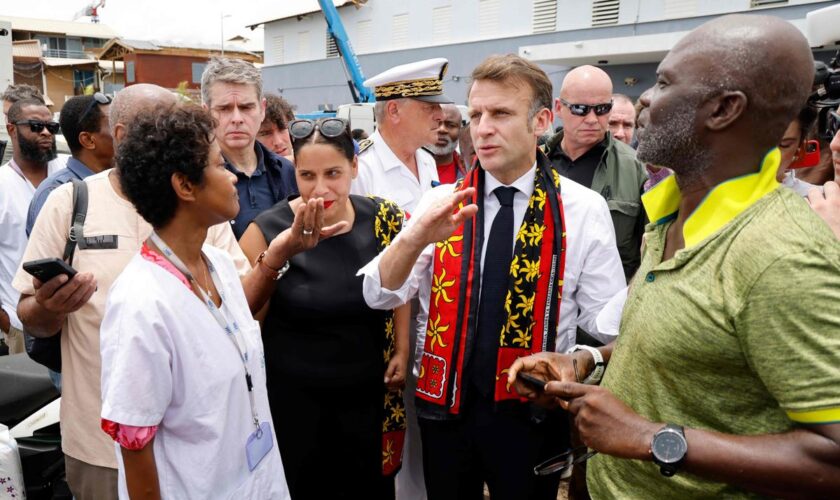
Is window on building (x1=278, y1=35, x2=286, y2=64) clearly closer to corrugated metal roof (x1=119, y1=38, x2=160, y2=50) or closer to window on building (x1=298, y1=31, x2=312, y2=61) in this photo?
window on building (x1=298, y1=31, x2=312, y2=61)

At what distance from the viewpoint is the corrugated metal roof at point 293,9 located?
25.8 metres

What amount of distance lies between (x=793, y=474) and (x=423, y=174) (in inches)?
113

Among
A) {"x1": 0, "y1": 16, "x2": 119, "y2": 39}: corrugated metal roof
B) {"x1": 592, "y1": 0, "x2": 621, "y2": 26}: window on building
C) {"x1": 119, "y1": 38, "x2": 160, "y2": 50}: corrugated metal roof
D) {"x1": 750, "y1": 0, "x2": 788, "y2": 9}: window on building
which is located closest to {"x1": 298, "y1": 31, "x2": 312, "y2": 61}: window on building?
{"x1": 119, "y1": 38, "x2": 160, "y2": 50}: corrugated metal roof

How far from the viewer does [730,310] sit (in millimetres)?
1228

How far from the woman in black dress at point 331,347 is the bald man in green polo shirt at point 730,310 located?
3.84ft

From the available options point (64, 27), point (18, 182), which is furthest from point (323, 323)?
point (64, 27)

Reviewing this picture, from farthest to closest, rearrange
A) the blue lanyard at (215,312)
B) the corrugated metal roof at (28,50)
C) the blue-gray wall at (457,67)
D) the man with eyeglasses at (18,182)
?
1. the corrugated metal roof at (28,50)
2. the blue-gray wall at (457,67)
3. the man with eyeglasses at (18,182)
4. the blue lanyard at (215,312)

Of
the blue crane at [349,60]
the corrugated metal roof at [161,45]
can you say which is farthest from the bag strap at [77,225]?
the corrugated metal roof at [161,45]

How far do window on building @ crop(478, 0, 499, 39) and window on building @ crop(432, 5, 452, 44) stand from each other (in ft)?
4.86

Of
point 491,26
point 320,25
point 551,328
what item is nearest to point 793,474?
point 551,328

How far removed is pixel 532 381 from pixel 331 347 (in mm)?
981

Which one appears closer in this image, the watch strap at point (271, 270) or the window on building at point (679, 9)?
the watch strap at point (271, 270)

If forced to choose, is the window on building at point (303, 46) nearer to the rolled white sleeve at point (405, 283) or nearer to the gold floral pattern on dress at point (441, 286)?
the rolled white sleeve at point (405, 283)

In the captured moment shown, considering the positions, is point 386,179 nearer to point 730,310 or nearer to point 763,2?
point 730,310
